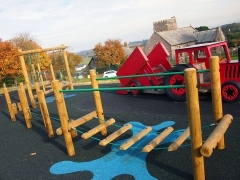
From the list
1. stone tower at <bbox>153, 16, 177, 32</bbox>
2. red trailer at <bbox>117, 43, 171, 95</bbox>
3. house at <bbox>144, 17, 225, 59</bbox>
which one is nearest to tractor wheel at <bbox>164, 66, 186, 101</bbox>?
red trailer at <bbox>117, 43, 171, 95</bbox>

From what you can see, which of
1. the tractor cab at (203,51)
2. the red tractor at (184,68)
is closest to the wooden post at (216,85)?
the red tractor at (184,68)

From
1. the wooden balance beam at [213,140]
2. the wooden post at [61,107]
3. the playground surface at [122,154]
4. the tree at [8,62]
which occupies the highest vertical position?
the tree at [8,62]

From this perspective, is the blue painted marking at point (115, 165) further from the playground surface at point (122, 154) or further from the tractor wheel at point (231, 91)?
the tractor wheel at point (231, 91)

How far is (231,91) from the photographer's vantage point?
5852 mm

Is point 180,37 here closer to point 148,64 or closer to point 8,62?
point 8,62

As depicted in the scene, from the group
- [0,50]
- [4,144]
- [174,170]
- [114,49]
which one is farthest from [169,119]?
[114,49]

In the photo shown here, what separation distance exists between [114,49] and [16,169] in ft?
120

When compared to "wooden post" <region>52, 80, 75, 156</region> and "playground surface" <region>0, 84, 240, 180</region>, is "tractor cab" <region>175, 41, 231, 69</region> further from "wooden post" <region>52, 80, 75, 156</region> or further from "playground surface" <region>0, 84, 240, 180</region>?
"wooden post" <region>52, 80, 75, 156</region>

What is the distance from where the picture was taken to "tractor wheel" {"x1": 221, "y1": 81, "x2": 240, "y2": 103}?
568 cm

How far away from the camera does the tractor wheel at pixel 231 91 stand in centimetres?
568

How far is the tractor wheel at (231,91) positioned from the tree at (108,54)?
1328 inches

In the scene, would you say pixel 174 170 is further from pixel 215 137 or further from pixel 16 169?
pixel 16 169

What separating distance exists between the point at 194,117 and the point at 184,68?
4229mm

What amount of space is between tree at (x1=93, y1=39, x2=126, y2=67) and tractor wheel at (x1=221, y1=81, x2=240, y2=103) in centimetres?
3372
